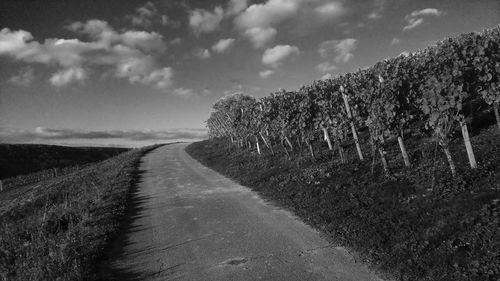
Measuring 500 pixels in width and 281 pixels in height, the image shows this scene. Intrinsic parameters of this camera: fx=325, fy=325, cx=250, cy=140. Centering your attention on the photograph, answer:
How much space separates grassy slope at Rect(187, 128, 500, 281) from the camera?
752cm

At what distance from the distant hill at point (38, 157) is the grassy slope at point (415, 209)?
71.6 m

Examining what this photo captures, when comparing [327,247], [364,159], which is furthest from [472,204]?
[364,159]

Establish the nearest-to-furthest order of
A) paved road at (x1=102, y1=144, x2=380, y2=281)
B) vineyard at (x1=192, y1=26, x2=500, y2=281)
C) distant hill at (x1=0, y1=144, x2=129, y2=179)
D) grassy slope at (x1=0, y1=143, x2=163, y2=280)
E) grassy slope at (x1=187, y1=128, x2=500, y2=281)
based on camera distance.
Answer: grassy slope at (x1=187, y1=128, x2=500, y2=281) → vineyard at (x1=192, y1=26, x2=500, y2=281) → paved road at (x1=102, y1=144, x2=380, y2=281) → grassy slope at (x1=0, y1=143, x2=163, y2=280) → distant hill at (x1=0, y1=144, x2=129, y2=179)

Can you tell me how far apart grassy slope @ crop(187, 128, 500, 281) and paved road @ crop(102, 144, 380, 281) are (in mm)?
900

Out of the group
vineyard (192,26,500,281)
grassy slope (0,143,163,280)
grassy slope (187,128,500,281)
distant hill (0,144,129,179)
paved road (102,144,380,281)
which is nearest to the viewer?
grassy slope (187,128,500,281)

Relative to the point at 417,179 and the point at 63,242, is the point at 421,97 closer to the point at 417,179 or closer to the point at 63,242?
the point at 417,179

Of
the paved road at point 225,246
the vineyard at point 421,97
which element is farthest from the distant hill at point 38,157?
the vineyard at point 421,97

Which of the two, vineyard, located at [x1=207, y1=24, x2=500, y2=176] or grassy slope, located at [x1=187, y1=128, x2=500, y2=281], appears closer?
Result: grassy slope, located at [x1=187, y1=128, x2=500, y2=281]

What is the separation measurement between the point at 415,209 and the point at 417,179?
2.61 meters

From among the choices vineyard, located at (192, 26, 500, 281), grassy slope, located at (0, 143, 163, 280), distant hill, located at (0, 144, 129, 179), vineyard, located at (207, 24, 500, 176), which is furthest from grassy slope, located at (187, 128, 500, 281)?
distant hill, located at (0, 144, 129, 179)

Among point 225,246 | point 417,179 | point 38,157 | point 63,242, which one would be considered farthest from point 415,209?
point 38,157

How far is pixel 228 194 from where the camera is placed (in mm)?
18375

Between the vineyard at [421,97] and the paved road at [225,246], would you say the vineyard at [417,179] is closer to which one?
the vineyard at [421,97]

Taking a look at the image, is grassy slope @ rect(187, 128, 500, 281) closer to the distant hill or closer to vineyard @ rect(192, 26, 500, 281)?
vineyard @ rect(192, 26, 500, 281)
